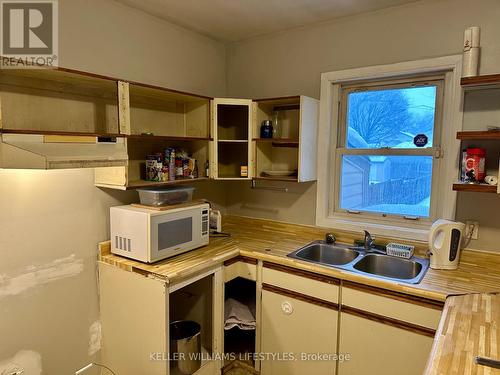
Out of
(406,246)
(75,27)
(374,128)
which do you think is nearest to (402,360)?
(406,246)

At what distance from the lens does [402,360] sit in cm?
178

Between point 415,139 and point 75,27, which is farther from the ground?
point 75,27

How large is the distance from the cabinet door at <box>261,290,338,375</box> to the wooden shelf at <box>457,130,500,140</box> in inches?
49.2

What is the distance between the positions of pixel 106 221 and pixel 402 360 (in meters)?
1.97

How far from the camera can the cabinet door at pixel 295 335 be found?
2016mm

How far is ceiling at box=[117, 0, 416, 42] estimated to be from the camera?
86.7 inches

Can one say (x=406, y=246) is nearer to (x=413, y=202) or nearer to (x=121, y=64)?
(x=413, y=202)

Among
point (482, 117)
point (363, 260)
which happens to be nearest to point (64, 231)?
point (363, 260)

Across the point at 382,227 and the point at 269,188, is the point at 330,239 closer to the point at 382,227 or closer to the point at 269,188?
the point at 382,227

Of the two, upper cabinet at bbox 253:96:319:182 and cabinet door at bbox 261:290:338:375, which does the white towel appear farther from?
upper cabinet at bbox 253:96:319:182

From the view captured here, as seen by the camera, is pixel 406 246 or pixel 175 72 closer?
pixel 406 246

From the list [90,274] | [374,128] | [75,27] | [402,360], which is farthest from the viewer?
[374,128]

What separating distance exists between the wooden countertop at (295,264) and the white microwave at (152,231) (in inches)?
2.4

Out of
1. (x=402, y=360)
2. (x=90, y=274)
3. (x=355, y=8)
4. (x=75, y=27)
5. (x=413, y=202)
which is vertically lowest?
(x=402, y=360)
